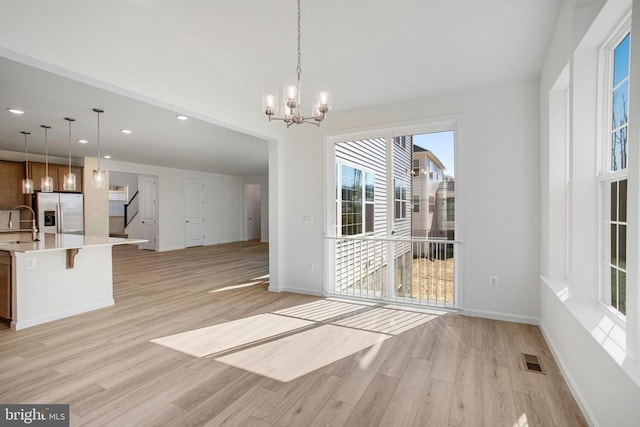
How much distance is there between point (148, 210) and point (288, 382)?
30.0ft

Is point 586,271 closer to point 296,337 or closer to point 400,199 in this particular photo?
point 400,199

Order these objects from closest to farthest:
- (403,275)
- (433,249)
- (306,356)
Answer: (306,356), (433,249), (403,275)

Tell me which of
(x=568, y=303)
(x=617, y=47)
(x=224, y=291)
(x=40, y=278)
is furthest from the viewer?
(x=224, y=291)

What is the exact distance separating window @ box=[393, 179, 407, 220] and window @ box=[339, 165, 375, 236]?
420 millimetres

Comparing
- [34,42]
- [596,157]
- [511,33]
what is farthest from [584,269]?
[34,42]

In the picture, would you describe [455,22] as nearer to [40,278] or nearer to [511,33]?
[511,33]

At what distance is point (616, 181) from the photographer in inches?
77.8

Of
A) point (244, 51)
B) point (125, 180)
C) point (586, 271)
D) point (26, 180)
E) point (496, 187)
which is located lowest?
point (586, 271)

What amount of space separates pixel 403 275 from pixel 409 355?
1.73m

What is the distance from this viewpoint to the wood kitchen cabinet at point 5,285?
3498mm

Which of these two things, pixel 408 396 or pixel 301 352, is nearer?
pixel 408 396

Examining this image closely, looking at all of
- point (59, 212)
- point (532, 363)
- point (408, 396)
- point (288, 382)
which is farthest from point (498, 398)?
point (59, 212)

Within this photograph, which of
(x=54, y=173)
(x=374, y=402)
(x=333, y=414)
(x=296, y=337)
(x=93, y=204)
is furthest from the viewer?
(x=93, y=204)

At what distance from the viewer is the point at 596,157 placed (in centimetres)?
216
